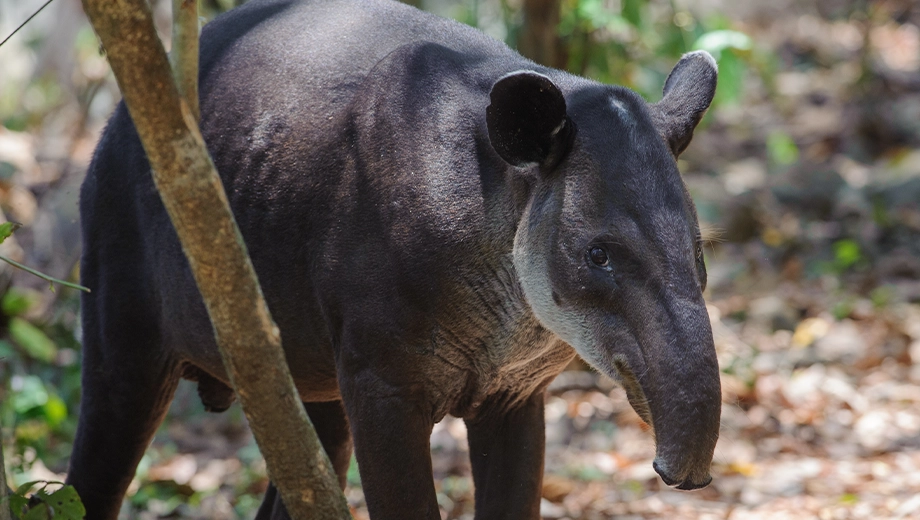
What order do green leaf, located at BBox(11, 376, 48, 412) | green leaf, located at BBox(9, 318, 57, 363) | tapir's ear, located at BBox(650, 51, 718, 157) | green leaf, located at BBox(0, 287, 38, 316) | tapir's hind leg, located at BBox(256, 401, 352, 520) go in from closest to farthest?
tapir's ear, located at BBox(650, 51, 718, 157) < tapir's hind leg, located at BBox(256, 401, 352, 520) < green leaf, located at BBox(11, 376, 48, 412) < green leaf, located at BBox(9, 318, 57, 363) < green leaf, located at BBox(0, 287, 38, 316)

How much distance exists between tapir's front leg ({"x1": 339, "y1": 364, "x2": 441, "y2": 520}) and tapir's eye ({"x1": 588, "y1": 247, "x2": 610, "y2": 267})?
753 mm

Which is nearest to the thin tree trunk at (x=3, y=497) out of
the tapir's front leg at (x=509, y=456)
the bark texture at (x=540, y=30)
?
the tapir's front leg at (x=509, y=456)

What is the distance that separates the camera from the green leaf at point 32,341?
7.22m

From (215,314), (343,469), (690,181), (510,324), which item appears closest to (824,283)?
(690,181)

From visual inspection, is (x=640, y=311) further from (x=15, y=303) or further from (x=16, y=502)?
(x=15, y=303)

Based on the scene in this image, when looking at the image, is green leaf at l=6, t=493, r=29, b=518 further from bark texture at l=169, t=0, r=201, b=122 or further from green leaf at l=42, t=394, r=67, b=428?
green leaf at l=42, t=394, r=67, b=428

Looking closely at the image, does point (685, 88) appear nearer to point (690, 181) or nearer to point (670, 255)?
point (670, 255)

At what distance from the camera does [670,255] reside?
2.97m

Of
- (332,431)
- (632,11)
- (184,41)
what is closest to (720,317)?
(632,11)

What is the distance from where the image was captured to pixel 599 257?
10.1ft

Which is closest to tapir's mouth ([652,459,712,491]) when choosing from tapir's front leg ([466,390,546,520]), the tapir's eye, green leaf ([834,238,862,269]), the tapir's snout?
the tapir's snout

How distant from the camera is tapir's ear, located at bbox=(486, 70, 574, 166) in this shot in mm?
3119

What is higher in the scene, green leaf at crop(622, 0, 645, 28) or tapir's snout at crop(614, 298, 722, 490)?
tapir's snout at crop(614, 298, 722, 490)

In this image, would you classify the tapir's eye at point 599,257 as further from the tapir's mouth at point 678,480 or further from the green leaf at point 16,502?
the green leaf at point 16,502
